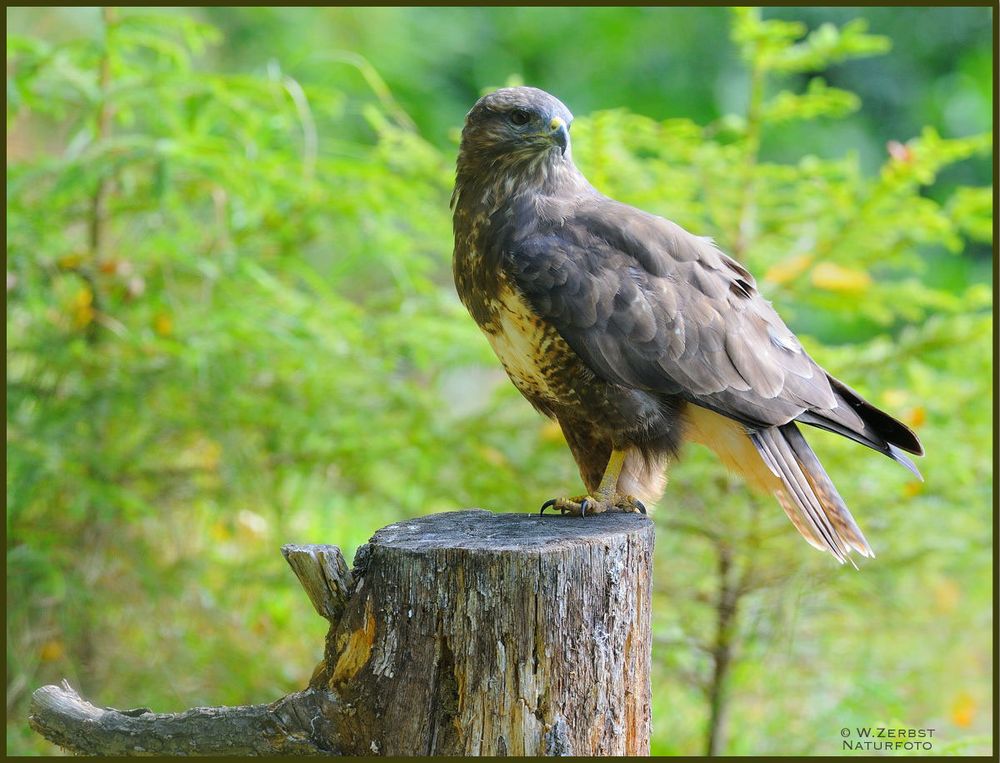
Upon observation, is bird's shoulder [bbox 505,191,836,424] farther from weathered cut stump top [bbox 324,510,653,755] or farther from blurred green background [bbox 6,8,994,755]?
blurred green background [bbox 6,8,994,755]

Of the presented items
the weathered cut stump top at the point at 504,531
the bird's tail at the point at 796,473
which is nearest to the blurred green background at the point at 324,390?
Result: the bird's tail at the point at 796,473

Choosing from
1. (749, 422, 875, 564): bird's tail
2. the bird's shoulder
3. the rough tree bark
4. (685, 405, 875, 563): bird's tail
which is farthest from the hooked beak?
the rough tree bark

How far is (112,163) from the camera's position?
4090mm

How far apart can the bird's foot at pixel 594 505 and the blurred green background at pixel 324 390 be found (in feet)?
3.51

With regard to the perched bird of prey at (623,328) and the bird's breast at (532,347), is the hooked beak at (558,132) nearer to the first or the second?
the perched bird of prey at (623,328)

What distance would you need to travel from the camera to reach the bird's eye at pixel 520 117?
10.2 feet

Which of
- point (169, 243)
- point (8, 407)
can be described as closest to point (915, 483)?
point (169, 243)

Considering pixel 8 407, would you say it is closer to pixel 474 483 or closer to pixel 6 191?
pixel 6 191

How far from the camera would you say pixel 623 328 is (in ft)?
9.87

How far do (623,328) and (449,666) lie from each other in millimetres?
1040

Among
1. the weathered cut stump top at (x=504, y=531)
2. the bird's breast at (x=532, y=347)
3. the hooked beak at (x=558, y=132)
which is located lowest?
the weathered cut stump top at (x=504, y=531)

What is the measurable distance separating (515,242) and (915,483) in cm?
217

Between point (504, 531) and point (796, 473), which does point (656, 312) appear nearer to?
point (796, 473)

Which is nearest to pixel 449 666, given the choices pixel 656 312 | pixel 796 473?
pixel 656 312
